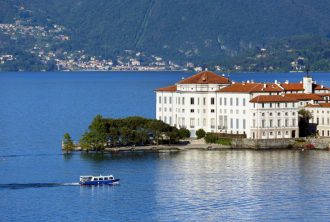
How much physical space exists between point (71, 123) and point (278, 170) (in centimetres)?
3416

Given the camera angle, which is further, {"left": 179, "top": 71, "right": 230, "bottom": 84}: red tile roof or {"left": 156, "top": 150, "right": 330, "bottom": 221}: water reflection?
{"left": 179, "top": 71, "right": 230, "bottom": 84}: red tile roof

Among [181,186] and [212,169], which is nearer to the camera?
[181,186]

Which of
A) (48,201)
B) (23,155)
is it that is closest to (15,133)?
(23,155)

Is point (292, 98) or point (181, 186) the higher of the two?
point (292, 98)

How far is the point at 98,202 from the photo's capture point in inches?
1934

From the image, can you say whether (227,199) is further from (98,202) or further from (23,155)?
(23,155)

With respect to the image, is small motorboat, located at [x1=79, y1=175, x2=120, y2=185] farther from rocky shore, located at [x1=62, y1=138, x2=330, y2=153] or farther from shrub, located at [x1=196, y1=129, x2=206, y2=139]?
shrub, located at [x1=196, y1=129, x2=206, y2=139]

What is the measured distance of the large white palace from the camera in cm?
6719

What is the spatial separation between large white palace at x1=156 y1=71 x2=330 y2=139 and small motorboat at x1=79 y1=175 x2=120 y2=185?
15.0 metres

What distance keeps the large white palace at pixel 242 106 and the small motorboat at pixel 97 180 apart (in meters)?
15.0

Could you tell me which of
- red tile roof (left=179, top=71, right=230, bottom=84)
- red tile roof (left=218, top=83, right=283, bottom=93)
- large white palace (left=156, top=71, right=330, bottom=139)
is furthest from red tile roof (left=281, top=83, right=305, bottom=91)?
red tile roof (left=179, top=71, right=230, bottom=84)

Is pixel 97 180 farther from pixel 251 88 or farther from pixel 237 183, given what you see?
pixel 251 88

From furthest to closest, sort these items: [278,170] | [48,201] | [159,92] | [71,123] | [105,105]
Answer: [105,105] < [71,123] < [159,92] < [278,170] < [48,201]

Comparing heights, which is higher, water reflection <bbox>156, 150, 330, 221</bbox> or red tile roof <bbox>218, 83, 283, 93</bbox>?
red tile roof <bbox>218, 83, 283, 93</bbox>
